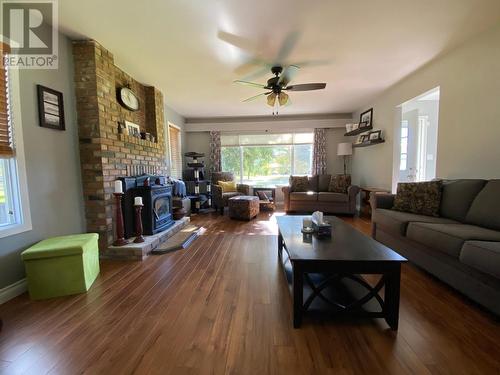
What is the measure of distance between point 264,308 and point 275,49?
8.68ft

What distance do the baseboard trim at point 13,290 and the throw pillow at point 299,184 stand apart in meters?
4.42

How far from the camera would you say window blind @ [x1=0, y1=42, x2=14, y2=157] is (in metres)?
1.69

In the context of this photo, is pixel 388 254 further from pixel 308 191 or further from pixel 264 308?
pixel 308 191

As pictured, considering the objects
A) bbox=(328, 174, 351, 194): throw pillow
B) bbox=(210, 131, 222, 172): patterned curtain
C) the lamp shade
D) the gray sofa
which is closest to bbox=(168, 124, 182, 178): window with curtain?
bbox=(210, 131, 222, 172): patterned curtain

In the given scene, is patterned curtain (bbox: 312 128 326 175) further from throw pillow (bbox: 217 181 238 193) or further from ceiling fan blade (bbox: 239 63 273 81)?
→ ceiling fan blade (bbox: 239 63 273 81)

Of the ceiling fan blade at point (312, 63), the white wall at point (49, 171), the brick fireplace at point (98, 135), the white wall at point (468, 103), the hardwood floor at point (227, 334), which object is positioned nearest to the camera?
the hardwood floor at point (227, 334)

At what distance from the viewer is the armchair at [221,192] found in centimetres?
484

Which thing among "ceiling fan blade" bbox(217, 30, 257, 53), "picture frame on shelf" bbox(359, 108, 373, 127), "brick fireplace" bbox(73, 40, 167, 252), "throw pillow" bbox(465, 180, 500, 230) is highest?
"ceiling fan blade" bbox(217, 30, 257, 53)

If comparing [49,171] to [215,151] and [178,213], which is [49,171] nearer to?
→ [178,213]

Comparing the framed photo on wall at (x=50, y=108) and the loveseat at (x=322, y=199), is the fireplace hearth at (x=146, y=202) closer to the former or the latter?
the framed photo on wall at (x=50, y=108)

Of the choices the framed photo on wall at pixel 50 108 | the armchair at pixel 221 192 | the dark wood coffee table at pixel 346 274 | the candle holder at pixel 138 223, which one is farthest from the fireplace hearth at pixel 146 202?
the dark wood coffee table at pixel 346 274

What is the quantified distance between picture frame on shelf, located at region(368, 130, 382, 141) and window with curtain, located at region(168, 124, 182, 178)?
14.2 ft

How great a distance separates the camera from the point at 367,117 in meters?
4.75

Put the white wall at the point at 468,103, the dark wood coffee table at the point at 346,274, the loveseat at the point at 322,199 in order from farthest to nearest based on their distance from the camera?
the loveseat at the point at 322,199 → the white wall at the point at 468,103 → the dark wood coffee table at the point at 346,274
